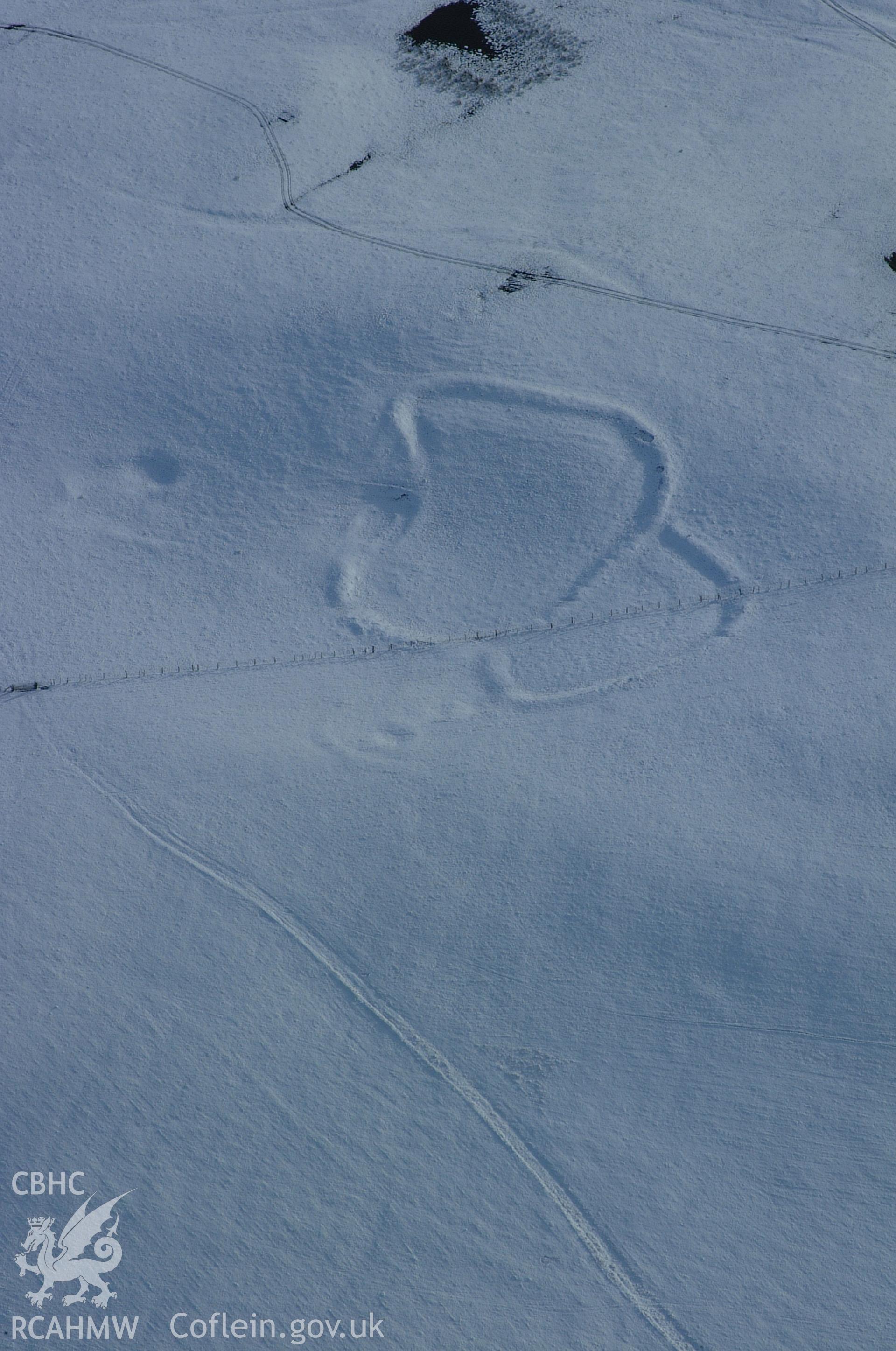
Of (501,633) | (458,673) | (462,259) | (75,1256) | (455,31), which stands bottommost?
(75,1256)

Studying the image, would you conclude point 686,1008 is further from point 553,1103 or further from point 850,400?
point 850,400

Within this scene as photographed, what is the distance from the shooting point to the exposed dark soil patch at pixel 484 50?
2855 cm

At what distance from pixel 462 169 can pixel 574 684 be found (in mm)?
15326

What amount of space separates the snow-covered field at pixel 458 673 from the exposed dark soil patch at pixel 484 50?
8.3 inches

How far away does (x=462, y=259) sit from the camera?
24891mm

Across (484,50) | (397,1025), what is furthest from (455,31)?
(397,1025)

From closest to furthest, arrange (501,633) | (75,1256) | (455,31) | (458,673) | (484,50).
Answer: (75,1256) < (458,673) < (501,633) < (484,50) < (455,31)

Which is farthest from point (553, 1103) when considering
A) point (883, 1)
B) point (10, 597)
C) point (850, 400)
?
point (883, 1)

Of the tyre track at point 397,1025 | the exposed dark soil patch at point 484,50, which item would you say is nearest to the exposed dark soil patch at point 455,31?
the exposed dark soil patch at point 484,50

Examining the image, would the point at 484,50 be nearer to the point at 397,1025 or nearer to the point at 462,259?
the point at 462,259

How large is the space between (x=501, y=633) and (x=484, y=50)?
19137mm

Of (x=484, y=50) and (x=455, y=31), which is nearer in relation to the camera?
(x=484, y=50)

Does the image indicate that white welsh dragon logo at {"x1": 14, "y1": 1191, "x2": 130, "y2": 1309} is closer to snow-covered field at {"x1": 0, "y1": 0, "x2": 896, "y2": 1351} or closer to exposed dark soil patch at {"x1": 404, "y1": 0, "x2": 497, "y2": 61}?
snow-covered field at {"x1": 0, "y1": 0, "x2": 896, "y2": 1351}

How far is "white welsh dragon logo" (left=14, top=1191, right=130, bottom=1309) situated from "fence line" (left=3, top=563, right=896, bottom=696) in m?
9.49
